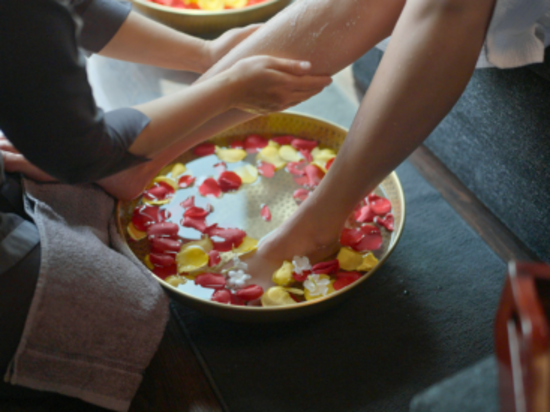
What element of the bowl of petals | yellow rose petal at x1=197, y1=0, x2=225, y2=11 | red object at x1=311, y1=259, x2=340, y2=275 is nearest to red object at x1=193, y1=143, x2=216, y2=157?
the bowl of petals

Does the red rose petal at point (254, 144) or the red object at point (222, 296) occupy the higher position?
the red rose petal at point (254, 144)

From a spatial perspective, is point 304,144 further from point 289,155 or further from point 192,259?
point 192,259

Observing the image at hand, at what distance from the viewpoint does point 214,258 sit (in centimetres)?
94

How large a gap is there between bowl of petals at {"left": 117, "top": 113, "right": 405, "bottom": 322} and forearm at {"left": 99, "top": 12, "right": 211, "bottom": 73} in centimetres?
21

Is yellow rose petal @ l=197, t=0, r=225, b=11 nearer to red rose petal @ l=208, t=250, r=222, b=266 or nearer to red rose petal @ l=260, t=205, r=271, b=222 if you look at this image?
red rose petal @ l=260, t=205, r=271, b=222

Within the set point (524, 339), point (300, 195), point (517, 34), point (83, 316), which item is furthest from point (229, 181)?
point (524, 339)

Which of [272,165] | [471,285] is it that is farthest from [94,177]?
[471,285]

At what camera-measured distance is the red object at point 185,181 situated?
1.09m

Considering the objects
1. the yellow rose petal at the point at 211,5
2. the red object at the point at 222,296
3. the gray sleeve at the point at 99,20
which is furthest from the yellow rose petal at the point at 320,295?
the yellow rose petal at the point at 211,5

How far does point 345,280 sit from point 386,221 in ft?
0.57

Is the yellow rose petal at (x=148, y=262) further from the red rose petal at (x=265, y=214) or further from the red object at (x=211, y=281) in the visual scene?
the red rose petal at (x=265, y=214)

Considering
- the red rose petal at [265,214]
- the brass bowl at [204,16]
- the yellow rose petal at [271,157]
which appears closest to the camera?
the red rose petal at [265,214]

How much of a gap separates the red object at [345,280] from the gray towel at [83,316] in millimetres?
317

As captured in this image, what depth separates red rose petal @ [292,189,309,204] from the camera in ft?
3.52
